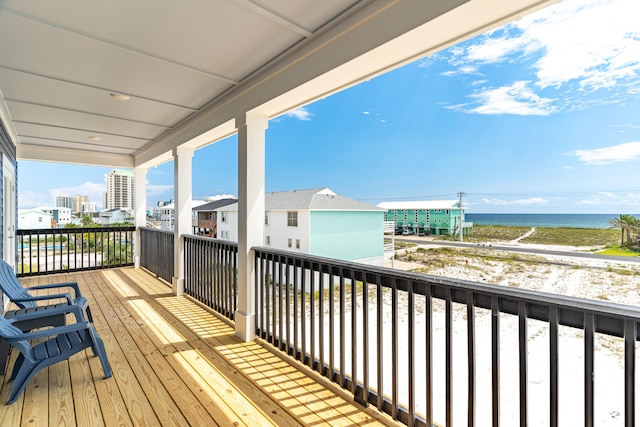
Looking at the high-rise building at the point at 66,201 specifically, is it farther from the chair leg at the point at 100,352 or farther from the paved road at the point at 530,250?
the paved road at the point at 530,250

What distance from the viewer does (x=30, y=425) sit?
1.88 metres

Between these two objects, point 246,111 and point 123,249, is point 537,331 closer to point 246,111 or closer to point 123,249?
point 246,111

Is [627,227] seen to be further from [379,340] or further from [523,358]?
[379,340]

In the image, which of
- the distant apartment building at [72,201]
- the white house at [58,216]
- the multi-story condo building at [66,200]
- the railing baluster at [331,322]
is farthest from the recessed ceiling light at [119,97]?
the multi-story condo building at [66,200]

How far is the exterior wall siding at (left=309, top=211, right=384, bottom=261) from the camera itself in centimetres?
475

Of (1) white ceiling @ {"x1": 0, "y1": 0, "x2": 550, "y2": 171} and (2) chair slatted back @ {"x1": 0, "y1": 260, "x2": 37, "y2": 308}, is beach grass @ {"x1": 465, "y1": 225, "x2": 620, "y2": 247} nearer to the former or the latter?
(1) white ceiling @ {"x1": 0, "y1": 0, "x2": 550, "y2": 171}

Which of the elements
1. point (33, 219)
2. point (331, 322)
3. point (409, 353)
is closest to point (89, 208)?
point (33, 219)

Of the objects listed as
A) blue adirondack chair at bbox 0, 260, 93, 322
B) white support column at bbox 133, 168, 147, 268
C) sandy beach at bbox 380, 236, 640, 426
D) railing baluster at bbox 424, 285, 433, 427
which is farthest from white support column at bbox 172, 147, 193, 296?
railing baluster at bbox 424, 285, 433, 427

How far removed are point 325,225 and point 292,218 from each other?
0.54m

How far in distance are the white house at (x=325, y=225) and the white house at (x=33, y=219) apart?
4.10 meters

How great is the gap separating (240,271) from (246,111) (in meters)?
1.64

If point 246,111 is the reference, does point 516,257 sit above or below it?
below

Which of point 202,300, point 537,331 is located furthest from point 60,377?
point 537,331

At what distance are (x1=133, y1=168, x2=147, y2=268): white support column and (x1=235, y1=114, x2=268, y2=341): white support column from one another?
4.68 meters
